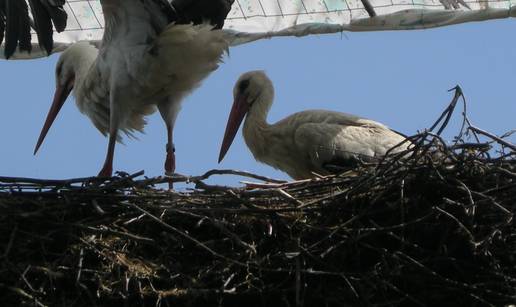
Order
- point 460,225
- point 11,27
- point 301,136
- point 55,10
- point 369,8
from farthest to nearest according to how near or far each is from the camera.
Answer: point 369,8 < point 301,136 < point 55,10 < point 11,27 < point 460,225

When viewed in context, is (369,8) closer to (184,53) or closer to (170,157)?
(184,53)

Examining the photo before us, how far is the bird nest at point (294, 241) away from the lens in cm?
495

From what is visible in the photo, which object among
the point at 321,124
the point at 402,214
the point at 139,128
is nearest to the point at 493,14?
the point at 321,124

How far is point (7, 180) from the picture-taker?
18.0 feet

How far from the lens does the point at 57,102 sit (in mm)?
7645

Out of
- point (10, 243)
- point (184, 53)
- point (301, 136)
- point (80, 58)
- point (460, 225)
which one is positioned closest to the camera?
point (460, 225)

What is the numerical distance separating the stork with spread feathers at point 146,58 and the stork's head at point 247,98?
270 mm

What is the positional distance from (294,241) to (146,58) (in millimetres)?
1907

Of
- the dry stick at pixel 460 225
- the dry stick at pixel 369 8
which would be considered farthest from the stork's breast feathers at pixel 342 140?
the dry stick at pixel 460 225

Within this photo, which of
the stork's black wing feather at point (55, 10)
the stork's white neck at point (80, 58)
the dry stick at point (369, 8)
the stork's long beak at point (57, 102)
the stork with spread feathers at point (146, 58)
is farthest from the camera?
the stork's long beak at point (57, 102)

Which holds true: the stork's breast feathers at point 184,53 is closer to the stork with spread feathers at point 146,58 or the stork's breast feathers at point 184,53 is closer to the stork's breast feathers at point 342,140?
the stork with spread feathers at point 146,58

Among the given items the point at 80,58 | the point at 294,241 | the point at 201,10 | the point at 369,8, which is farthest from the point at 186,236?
the point at 80,58

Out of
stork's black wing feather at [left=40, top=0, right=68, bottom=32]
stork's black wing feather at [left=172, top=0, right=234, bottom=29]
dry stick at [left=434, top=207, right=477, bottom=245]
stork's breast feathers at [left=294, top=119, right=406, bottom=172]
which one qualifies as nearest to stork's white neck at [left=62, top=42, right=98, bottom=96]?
stork's black wing feather at [left=172, top=0, right=234, bottom=29]

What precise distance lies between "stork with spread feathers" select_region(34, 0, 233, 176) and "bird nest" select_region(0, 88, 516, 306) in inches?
57.6
